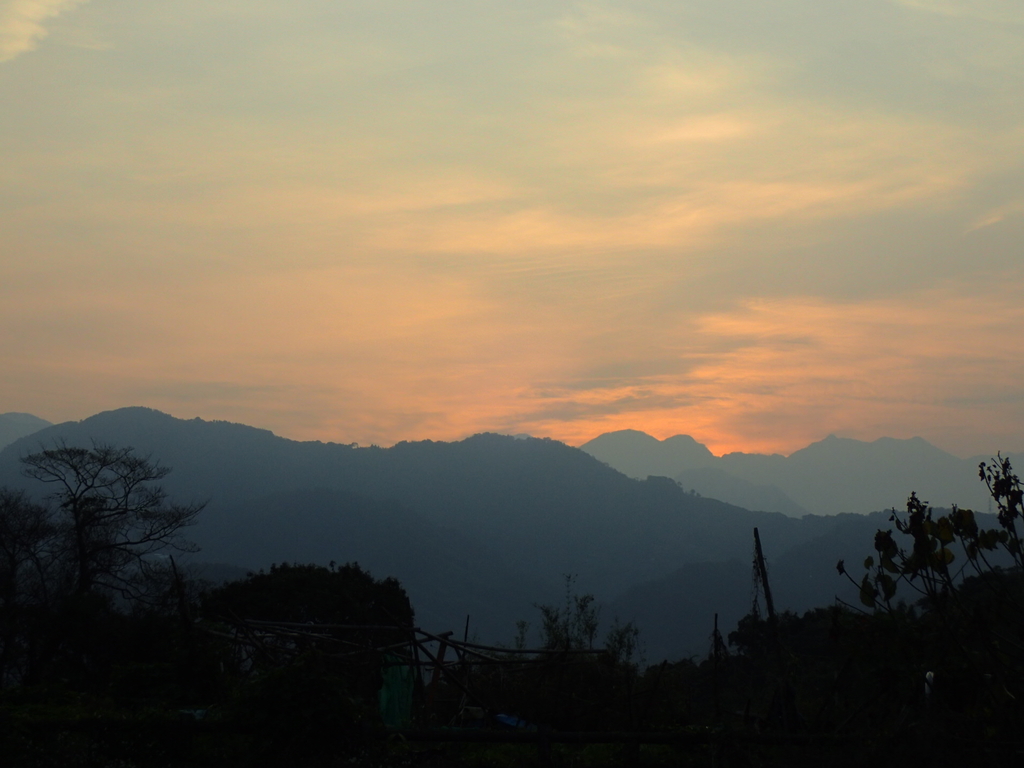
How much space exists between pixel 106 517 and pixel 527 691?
23360mm

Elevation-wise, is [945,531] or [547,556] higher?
[945,531]

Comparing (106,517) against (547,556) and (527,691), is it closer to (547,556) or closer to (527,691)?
(527,691)

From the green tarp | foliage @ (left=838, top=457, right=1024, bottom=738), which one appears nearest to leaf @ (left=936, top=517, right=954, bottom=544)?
foliage @ (left=838, top=457, right=1024, bottom=738)

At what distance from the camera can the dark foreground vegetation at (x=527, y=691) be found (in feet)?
25.4

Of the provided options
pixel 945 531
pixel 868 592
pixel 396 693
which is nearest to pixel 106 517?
pixel 396 693

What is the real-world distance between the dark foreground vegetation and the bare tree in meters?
4.80

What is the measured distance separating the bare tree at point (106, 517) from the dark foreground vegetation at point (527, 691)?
480 centimetres

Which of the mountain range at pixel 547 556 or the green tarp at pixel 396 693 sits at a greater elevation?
the green tarp at pixel 396 693

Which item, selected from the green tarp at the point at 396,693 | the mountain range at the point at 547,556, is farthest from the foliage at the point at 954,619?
the mountain range at the point at 547,556

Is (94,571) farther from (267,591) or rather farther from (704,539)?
(704,539)

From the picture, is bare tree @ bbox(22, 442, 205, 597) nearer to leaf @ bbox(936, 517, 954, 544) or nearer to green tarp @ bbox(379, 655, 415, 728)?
green tarp @ bbox(379, 655, 415, 728)

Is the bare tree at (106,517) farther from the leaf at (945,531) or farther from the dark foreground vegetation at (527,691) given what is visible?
the leaf at (945,531)

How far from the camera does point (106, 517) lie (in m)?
32.3

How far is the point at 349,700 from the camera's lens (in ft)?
32.2
